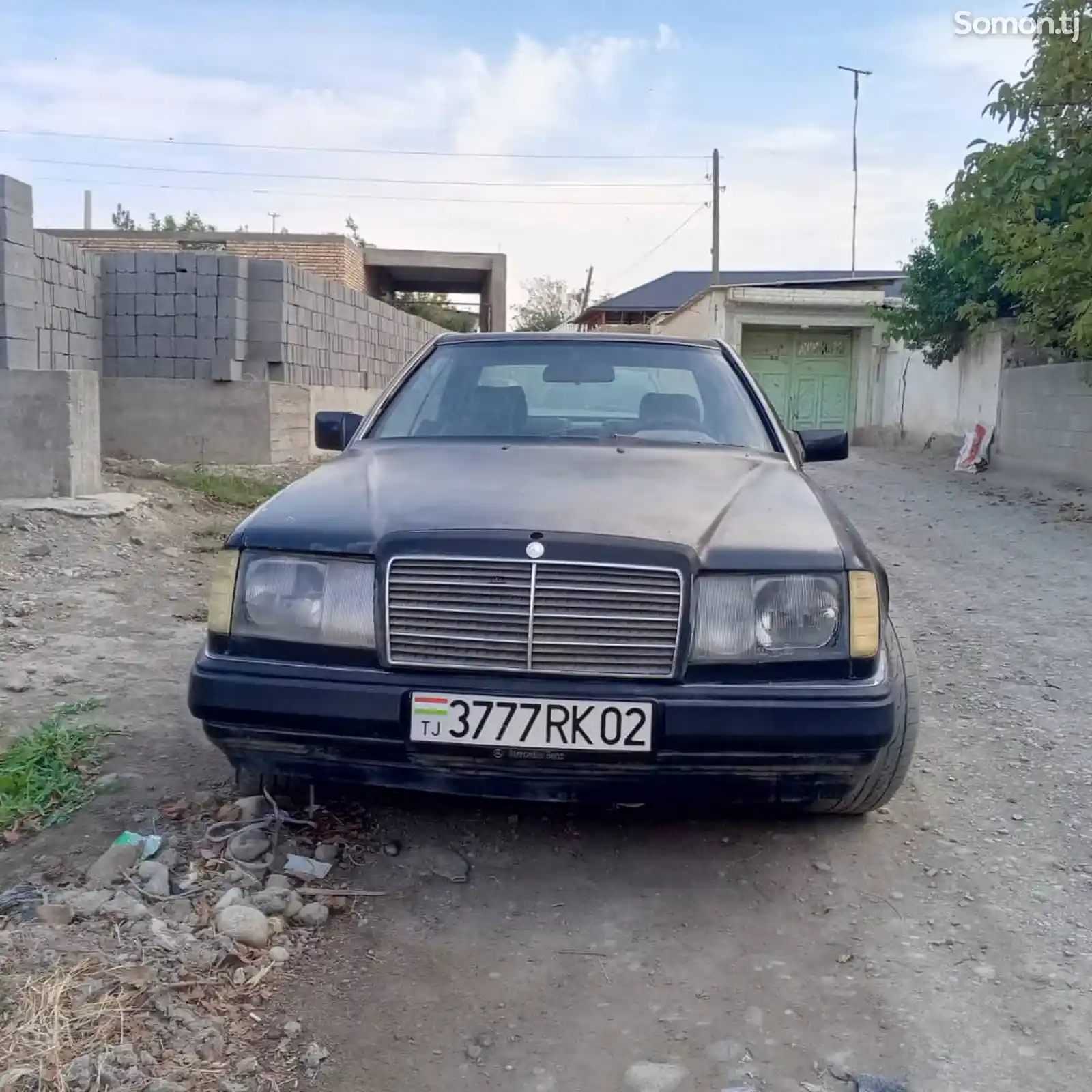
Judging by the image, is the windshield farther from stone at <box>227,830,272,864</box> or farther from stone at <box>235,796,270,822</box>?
stone at <box>227,830,272,864</box>

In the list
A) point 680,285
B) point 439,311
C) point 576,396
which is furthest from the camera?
point 680,285

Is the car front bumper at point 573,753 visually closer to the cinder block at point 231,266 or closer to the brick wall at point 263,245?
the cinder block at point 231,266

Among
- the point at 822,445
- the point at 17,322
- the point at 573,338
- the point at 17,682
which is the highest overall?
the point at 17,322

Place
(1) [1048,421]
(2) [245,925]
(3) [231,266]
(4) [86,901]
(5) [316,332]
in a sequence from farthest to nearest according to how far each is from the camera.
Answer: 1. (1) [1048,421]
2. (5) [316,332]
3. (3) [231,266]
4. (4) [86,901]
5. (2) [245,925]

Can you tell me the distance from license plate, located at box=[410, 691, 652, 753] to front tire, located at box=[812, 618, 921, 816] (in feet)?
2.08

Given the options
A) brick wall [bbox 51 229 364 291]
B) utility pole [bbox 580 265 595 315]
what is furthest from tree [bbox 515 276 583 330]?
brick wall [bbox 51 229 364 291]

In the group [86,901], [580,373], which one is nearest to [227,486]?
[580,373]

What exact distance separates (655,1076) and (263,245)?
72.6 feet

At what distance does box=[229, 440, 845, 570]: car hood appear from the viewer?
8.57 ft

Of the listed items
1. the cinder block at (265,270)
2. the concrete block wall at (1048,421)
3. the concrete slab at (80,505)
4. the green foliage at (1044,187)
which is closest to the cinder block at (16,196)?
the concrete slab at (80,505)

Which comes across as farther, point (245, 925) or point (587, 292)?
point (587, 292)

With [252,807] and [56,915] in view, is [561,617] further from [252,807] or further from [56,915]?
[56,915]

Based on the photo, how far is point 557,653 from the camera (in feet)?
8.29

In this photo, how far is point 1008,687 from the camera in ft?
14.7
